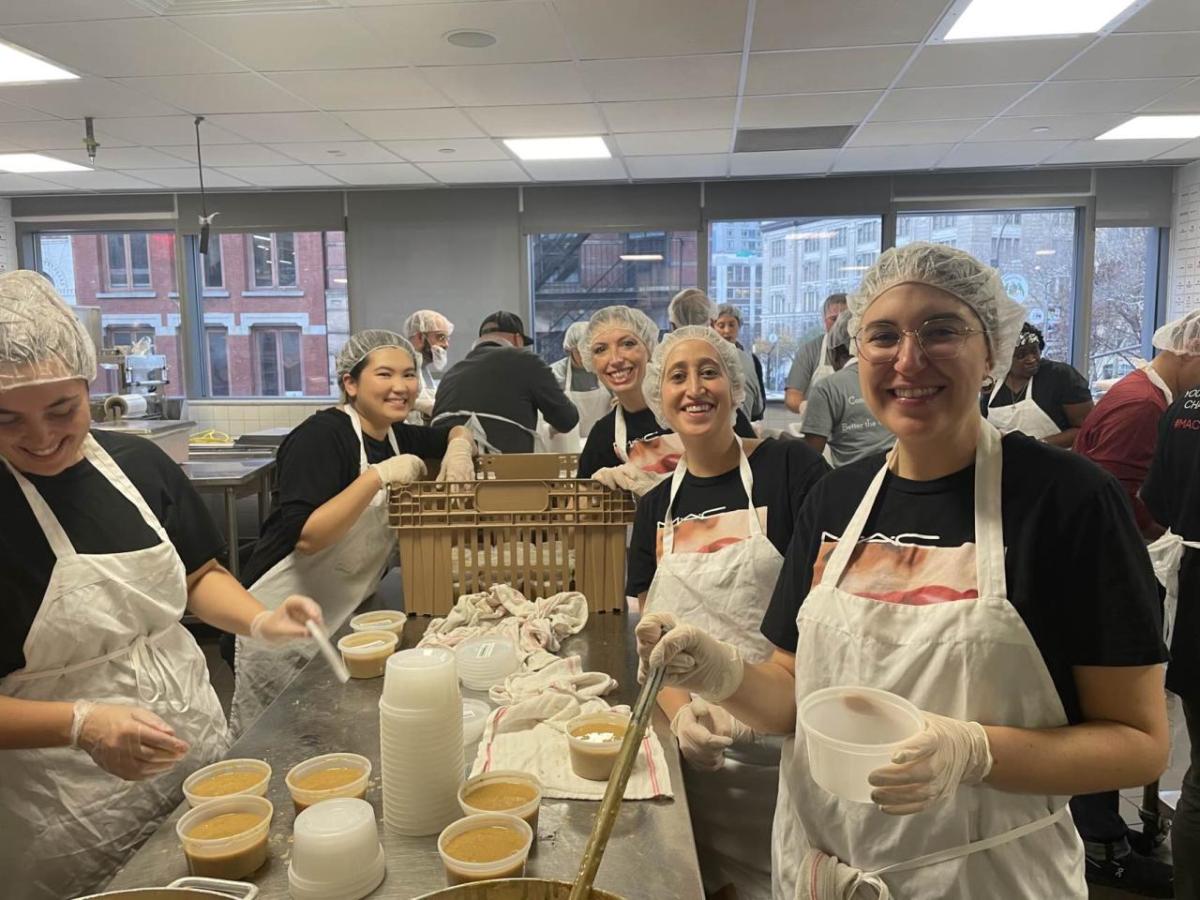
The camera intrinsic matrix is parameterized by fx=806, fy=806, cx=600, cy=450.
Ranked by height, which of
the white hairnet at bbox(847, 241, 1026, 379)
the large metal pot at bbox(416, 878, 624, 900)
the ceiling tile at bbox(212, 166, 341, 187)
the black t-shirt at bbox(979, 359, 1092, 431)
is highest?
the ceiling tile at bbox(212, 166, 341, 187)

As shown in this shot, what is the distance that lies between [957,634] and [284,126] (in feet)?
17.2

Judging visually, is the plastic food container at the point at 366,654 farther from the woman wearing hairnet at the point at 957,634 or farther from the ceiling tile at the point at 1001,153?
the ceiling tile at the point at 1001,153

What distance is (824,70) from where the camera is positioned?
13.6 feet

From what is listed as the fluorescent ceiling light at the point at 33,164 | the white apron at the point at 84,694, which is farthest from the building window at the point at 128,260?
the white apron at the point at 84,694

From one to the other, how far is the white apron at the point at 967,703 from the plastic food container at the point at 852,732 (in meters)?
0.09

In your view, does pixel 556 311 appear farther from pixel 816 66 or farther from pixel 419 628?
pixel 419 628

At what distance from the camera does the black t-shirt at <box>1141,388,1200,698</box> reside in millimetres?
2293

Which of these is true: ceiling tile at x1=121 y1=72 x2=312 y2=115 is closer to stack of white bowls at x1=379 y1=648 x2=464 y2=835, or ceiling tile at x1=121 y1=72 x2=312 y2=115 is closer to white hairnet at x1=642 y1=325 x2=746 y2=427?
white hairnet at x1=642 y1=325 x2=746 y2=427

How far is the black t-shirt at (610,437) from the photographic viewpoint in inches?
106

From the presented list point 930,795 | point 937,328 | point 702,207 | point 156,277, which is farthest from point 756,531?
point 156,277

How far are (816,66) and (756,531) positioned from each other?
10.6ft

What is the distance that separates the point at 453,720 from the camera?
4.18ft

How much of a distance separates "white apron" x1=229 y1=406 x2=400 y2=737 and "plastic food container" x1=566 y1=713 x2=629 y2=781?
42.4 inches

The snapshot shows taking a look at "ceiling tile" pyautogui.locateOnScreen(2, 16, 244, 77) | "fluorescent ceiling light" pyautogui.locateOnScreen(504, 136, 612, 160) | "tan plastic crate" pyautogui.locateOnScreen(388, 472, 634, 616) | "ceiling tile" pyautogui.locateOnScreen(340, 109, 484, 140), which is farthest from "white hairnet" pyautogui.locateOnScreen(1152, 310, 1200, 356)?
"ceiling tile" pyautogui.locateOnScreen(2, 16, 244, 77)
